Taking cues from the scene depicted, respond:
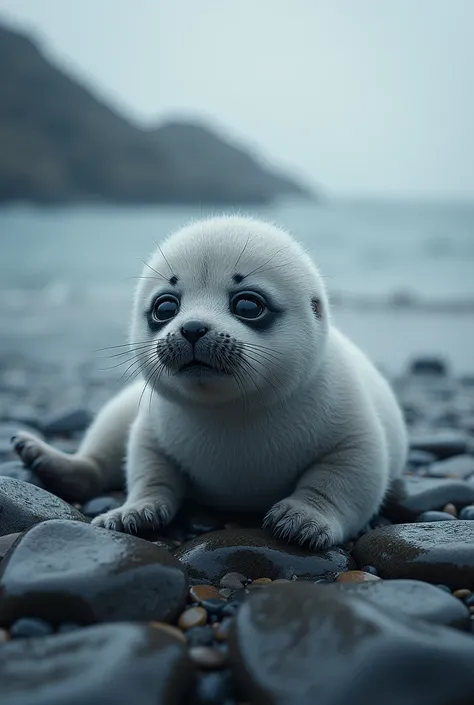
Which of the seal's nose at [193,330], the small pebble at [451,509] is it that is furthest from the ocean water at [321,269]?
the small pebble at [451,509]

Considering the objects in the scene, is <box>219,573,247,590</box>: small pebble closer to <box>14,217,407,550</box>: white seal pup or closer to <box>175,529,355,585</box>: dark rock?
<box>175,529,355,585</box>: dark rock

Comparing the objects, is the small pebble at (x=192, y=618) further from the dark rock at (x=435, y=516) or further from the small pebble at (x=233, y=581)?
the dark rock at (x=435, y=516)

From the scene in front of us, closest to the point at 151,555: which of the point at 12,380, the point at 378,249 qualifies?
the point at 12,380

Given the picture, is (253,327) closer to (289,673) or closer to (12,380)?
(289,673)

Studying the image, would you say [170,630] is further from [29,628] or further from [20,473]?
[20,473]

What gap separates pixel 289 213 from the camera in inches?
2099

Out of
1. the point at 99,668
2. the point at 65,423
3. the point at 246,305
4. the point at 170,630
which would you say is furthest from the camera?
the point at 65,423

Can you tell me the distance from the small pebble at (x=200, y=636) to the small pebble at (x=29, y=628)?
17.0 inches

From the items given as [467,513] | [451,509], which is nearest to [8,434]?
[451,509]

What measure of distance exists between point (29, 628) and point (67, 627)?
12 cm

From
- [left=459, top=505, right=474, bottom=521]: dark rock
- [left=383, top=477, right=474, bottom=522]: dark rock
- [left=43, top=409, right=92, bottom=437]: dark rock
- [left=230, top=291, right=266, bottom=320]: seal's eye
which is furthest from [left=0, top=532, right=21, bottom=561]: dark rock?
[left=43, top=409, right=92, bottom=437]: dark rock

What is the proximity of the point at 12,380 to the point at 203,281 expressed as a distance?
6.61 m

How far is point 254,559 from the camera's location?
123 inches

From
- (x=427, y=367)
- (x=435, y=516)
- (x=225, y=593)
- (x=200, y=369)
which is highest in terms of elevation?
(x=200, y=369)
